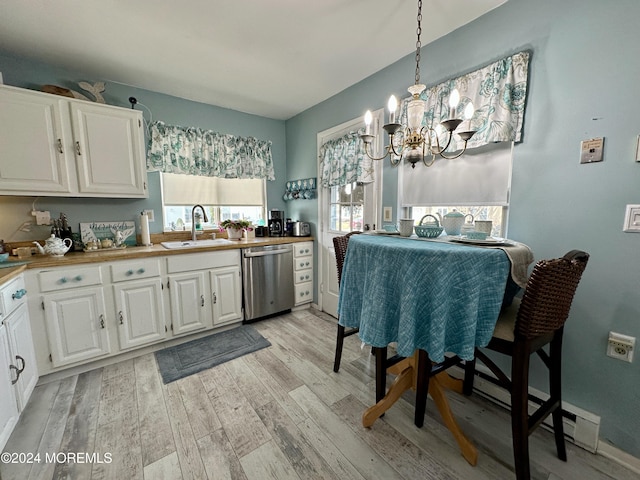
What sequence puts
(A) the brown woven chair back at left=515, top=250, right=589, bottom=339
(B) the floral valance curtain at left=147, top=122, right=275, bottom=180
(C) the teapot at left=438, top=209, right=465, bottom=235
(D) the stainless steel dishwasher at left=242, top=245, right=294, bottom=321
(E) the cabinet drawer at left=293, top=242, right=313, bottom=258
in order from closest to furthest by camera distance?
(A) the brown woven chair back at left=515, top=250, right=589, bottom=339
(C) the teapot at left=438, top=209, right=465, bottom=235
(B) the floral valance curtain at left=147, top=122, right=275, bottom=180
(D) the stainless steel dishwasher at left=242, top=245, right=294, bottom=321
(E) the cabinet drawer at left=293, top=242, right=313, bottom=258

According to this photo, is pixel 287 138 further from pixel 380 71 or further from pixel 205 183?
pixel 380 71

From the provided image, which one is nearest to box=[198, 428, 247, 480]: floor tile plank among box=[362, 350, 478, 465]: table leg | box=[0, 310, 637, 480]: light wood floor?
box=[0, 310, 637, 480]: light wood floor

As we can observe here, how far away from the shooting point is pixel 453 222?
1.60 meters

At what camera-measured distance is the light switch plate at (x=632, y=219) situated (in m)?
1.24

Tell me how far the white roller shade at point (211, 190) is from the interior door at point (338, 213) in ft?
3.20

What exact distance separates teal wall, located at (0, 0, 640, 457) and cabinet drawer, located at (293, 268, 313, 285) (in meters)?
2.22

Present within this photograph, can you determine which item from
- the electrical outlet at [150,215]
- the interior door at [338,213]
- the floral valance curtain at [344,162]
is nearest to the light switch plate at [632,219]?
the interior door at [338,213]

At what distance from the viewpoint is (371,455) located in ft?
4.45

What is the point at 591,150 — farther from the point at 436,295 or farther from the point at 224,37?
the point at 224,37

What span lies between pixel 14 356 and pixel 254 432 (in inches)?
58.5

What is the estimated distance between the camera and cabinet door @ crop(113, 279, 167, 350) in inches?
84.3

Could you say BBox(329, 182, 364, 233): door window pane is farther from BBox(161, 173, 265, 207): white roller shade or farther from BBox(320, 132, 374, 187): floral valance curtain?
BBox(161, 173, 265, 207): white roller shade

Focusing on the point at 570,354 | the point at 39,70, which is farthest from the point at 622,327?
the point at 39,70

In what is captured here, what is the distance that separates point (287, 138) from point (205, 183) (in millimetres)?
1320
